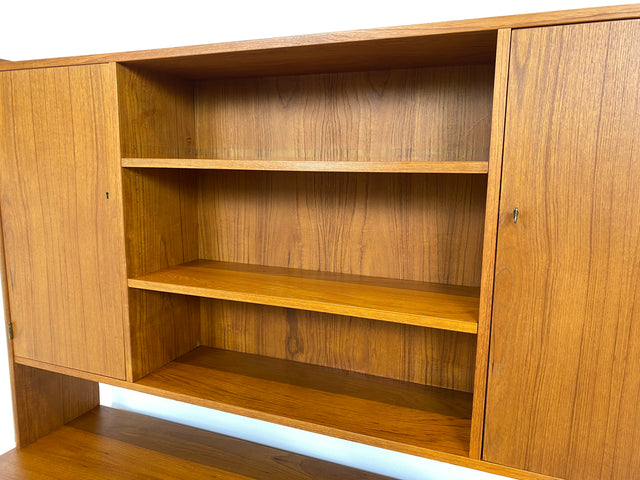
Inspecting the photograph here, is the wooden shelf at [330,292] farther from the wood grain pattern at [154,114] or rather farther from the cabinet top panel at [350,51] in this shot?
the cabinet top panel at [350,51]

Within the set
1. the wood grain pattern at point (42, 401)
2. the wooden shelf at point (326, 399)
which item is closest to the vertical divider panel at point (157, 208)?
the wooden shelf at point (326, 399)

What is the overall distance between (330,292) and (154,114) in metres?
0.75

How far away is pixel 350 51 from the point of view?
3.68 feet

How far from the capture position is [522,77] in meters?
0.90

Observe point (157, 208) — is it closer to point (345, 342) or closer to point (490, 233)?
point (345, 342)

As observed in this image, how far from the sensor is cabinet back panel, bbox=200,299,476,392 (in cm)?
138

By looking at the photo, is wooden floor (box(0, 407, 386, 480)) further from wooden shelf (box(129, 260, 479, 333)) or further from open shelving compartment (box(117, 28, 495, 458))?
wooden shelf (box(129, 260, 479, 333))

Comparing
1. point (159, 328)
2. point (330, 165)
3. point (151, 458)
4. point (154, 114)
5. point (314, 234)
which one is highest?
point (154, 114)

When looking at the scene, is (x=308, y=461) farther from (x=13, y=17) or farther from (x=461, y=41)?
(x=13, y=17)

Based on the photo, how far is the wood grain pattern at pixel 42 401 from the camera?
5.26 ft

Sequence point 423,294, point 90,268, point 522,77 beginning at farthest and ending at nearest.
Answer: point 90,268
point 423,294
point 522,77

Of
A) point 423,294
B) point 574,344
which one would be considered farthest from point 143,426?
point 574,344

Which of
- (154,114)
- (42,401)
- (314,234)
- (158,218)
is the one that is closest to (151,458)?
(42,401)

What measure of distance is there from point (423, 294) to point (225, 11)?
45.8 inches
